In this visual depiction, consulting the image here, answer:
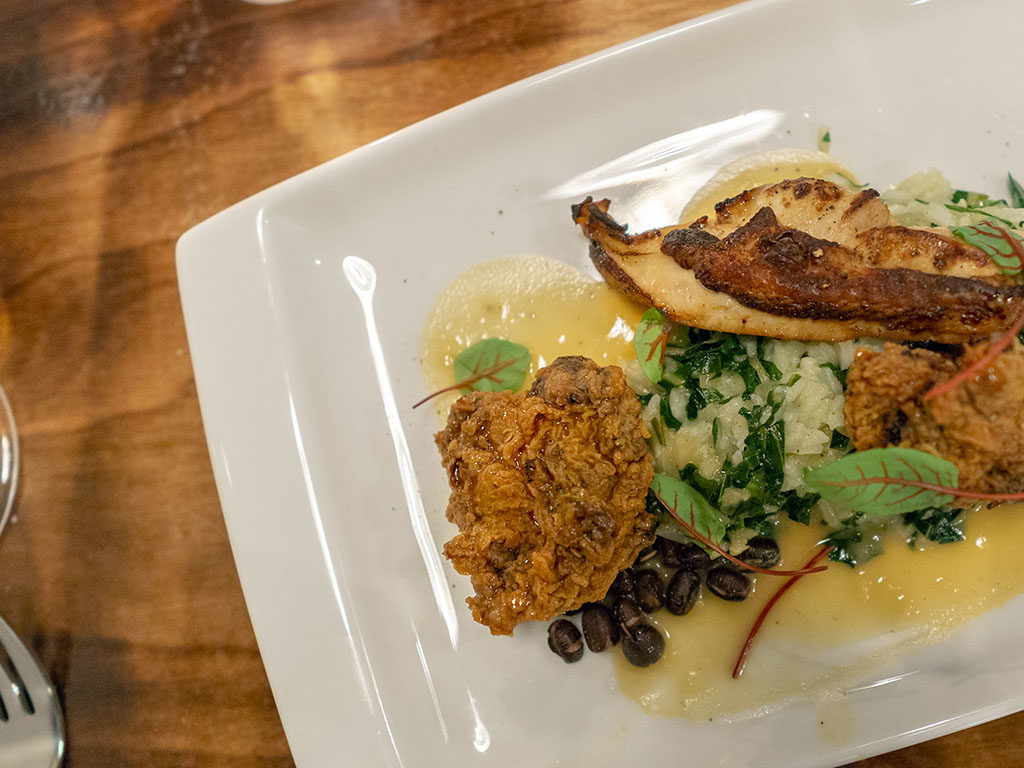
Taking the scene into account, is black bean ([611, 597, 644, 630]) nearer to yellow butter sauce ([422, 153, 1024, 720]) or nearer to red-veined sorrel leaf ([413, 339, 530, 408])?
yellow butter sauce ([422, 153, 1024, 720])

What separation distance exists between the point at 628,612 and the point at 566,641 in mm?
326

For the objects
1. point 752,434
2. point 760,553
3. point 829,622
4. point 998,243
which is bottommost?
point 829,622

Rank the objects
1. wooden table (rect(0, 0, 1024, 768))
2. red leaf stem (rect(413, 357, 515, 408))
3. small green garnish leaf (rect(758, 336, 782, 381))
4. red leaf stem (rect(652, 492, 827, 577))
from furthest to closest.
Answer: wooden table (rect(0, 0, 1024, 768)) < red leaf stem (rect(413, 357, 515, 408)) < small green garnish leaf (rect(758, 336, 782, 381)) < red leaf stem (rect(652, 492, 827, 577))

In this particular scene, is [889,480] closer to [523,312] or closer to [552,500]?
[552,500]

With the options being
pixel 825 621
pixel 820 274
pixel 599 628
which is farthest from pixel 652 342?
pixel 825 621

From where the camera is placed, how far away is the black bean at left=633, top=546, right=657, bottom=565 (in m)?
3.32

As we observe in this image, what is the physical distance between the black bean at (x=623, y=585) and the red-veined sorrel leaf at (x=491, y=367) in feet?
3.57

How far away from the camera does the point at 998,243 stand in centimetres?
279

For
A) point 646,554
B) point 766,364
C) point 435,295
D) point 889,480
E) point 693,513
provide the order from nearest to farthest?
point 889,480
point 693,513
point 766,364
point 646,554
point 435,295

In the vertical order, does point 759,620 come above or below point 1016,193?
below

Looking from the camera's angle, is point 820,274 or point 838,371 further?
point 838,371

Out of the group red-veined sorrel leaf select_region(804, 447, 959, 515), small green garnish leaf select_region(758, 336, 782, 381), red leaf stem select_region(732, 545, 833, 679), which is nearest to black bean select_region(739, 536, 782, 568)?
red leaf stem select_region(732, 545, 833, 679)

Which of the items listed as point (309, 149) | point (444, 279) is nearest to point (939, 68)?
point (444, 279)

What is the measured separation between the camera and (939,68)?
347 centimetres
